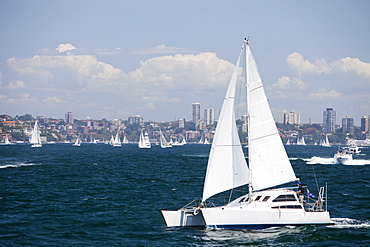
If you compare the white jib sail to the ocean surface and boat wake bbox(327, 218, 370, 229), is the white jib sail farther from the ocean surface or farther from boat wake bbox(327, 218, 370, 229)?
boat wake bbox(327, 218, 370, 229)

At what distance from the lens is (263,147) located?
30.6 metres

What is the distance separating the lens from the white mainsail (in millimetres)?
30344

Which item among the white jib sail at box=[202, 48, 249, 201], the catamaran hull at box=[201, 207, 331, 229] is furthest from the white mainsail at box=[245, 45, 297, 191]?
the catamaran hull at box=[201, 207, 331, 229]

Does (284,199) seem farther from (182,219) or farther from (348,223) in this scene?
→ (182,219)

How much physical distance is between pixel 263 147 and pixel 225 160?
2.43 metres

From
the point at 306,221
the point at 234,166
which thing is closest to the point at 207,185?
the point at 234,166

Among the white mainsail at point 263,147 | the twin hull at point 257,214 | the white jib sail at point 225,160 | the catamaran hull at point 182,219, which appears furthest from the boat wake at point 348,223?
the catamaran hull at point 182,219

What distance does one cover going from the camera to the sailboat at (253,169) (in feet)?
97.9

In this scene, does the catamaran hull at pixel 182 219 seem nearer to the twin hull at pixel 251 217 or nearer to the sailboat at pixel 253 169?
the sailboat at pixel 253 169

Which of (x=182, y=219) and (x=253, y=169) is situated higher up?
(x=253, y=169)

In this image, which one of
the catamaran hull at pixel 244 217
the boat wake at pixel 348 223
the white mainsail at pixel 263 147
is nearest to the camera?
the catamaran hull at pixel 244 217

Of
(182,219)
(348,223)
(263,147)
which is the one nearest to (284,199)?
(263,147)

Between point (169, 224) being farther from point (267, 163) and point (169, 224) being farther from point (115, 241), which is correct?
point (267, 163)

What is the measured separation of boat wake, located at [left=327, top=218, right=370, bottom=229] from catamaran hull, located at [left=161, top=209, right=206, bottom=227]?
26.8 feet
